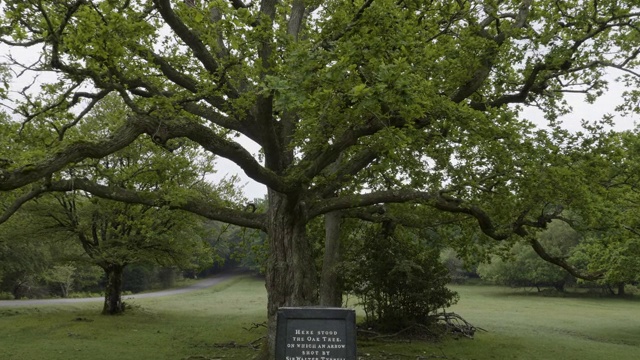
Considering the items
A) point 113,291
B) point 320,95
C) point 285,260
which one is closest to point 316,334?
point 320,95

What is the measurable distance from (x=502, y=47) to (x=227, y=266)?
89963mm

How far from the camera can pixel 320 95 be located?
8852mm

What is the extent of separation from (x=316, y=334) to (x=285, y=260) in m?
→ 6.62

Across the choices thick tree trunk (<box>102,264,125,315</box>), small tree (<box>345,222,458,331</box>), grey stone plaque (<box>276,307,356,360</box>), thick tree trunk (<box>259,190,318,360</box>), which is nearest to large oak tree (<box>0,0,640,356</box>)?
thick tree trunk (<box>259,190,318,360</box>)

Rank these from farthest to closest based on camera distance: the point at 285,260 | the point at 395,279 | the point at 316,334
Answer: the point at 395,279 → the point at 285,260 → the point at 316,334

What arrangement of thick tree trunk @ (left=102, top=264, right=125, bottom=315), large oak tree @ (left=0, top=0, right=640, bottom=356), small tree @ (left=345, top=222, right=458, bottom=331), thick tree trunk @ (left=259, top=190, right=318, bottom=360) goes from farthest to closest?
1. thick tree trunk @ (left=102, top=264, right=125, bottom=315)
2. small tree @ (left=345, top=222, right=458, bottom=331)
3. thick tree trunk @ (left=259, top=190, right=318, bottom=360)
4. large oak tree @ (left=0, top=0, right=640, bottom=356)

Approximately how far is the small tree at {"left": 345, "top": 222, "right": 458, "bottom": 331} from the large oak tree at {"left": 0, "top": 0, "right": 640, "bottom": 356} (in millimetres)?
5461

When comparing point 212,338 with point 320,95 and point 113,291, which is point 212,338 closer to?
point 113,291

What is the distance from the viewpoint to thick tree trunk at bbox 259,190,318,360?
13.7 m

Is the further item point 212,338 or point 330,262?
point 212,338

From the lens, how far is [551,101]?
16312 millimetres

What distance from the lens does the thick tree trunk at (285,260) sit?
1366 centimetres

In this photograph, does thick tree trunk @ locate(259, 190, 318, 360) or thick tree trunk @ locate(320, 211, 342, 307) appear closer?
thick tree trunk @ locate(259, 190, 318, 360)

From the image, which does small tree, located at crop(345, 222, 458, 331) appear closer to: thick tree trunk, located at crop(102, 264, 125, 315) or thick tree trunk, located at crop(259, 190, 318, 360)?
thick tree trunk, located at crop(259, 190, 318, 360)
